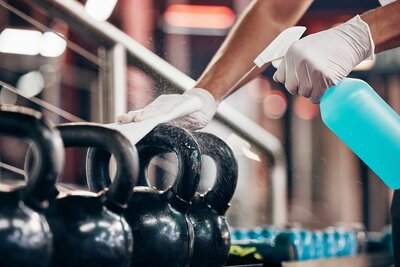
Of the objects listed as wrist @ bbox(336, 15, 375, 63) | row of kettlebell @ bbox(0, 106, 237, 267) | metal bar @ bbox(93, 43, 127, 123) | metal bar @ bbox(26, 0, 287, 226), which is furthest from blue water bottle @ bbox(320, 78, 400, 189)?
metal bar @ bbox(93, 43, 127, 123)

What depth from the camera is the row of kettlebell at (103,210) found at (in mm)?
874

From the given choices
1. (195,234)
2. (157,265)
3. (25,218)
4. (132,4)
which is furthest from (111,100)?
(132,4)

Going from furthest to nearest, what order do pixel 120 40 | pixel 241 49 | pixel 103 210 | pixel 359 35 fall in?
pixel 120 40 → pixel 241 49 → pixel 359 35 → pixel 103 210

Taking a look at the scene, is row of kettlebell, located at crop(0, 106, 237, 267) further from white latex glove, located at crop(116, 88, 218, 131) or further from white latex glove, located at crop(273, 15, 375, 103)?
white latex glove, located at crop(273, 15, 375, 103)

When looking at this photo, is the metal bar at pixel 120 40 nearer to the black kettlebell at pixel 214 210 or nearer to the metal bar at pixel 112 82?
the metal bar at pixel 112 82

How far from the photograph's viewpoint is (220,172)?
4.51 feet

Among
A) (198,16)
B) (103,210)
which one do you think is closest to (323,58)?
(103,210)

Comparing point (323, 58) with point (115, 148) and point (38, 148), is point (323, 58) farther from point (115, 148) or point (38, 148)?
point (38, 148)

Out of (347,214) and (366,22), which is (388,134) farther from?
(347,214)

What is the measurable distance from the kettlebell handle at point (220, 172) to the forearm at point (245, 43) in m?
0.22

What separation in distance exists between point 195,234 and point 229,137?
1.35 metres

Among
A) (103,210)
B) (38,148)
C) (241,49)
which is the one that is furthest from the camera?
(241,49)

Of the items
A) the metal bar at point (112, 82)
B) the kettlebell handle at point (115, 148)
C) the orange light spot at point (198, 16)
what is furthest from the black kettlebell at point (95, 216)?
the orange light spot at point (198, 16)

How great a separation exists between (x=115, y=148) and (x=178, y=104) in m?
0.40
